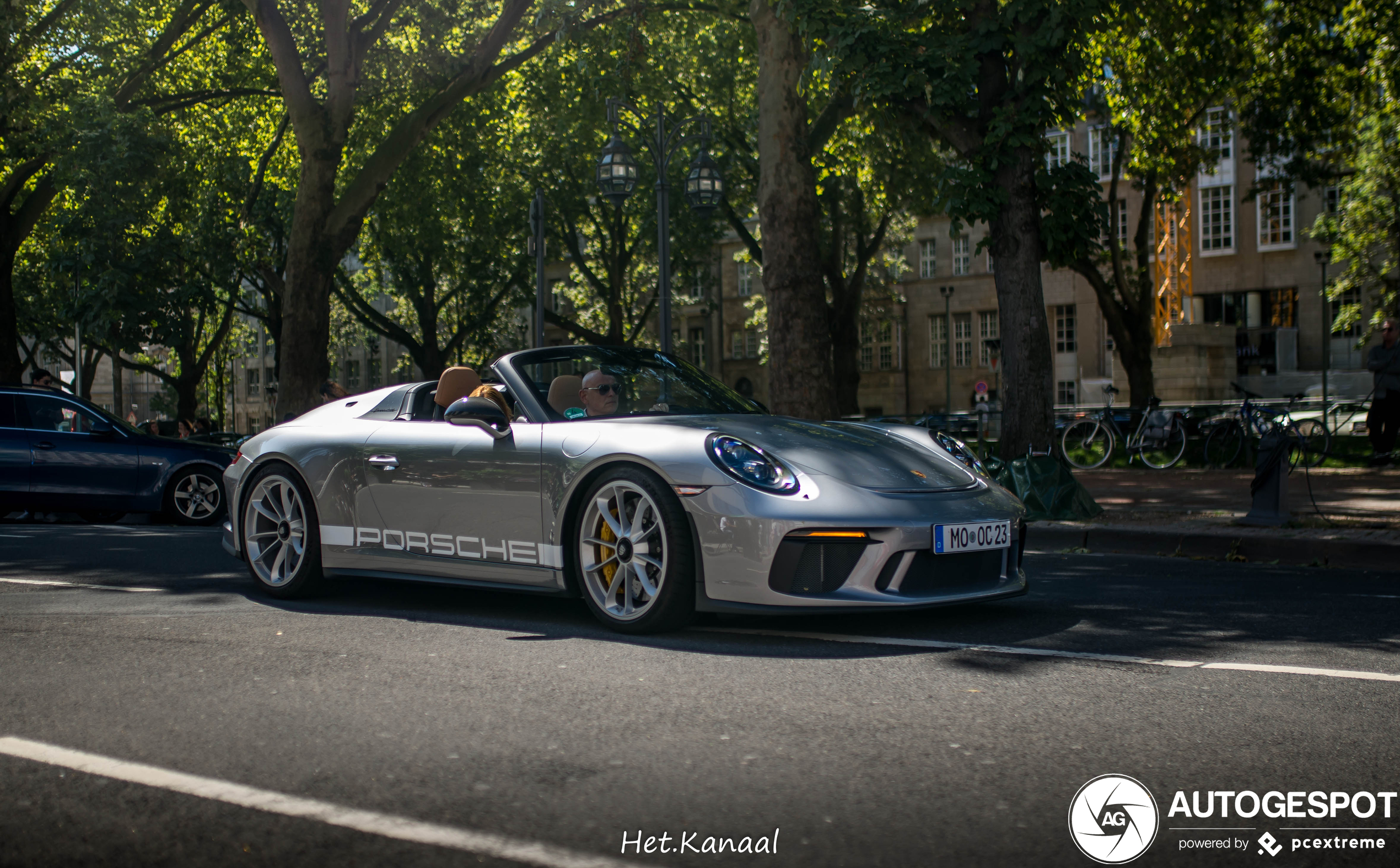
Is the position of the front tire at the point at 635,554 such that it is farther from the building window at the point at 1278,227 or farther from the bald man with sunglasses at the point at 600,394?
the building window at the point at 1278,227

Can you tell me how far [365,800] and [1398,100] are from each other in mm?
27535

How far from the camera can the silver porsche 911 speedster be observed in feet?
16.3

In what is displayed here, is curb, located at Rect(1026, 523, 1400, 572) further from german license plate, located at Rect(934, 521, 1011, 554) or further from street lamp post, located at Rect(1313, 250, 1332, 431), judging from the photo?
street lamp post, located at Rect(1313, 250, 1332, 431)

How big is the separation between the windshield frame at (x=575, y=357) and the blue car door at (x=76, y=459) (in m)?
7.96

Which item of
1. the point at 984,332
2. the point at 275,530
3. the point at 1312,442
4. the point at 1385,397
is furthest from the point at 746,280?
the point at 275,530

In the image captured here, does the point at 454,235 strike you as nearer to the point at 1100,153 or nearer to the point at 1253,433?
the point at 1253,433

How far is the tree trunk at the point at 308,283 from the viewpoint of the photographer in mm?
18234

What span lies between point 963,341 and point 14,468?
154 feet

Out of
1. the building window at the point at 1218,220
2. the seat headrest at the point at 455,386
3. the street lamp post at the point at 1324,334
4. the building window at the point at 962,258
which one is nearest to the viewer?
the seat headrest at the point at 455,386

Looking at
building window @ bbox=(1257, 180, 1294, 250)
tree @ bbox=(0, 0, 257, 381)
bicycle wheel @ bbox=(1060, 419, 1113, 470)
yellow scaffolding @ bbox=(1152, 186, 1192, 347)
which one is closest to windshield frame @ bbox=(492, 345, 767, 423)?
bicycle wheel @ bbox=(1060, 419, 1113, 470)

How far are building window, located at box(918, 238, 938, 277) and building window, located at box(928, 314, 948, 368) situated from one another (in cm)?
204

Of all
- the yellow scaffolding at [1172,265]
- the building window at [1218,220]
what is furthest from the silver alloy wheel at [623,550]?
the building window at [1218,220]

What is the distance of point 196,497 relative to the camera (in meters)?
13.0

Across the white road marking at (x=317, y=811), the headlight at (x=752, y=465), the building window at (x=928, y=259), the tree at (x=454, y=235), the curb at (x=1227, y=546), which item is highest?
the building window at (x=928, y=259)
